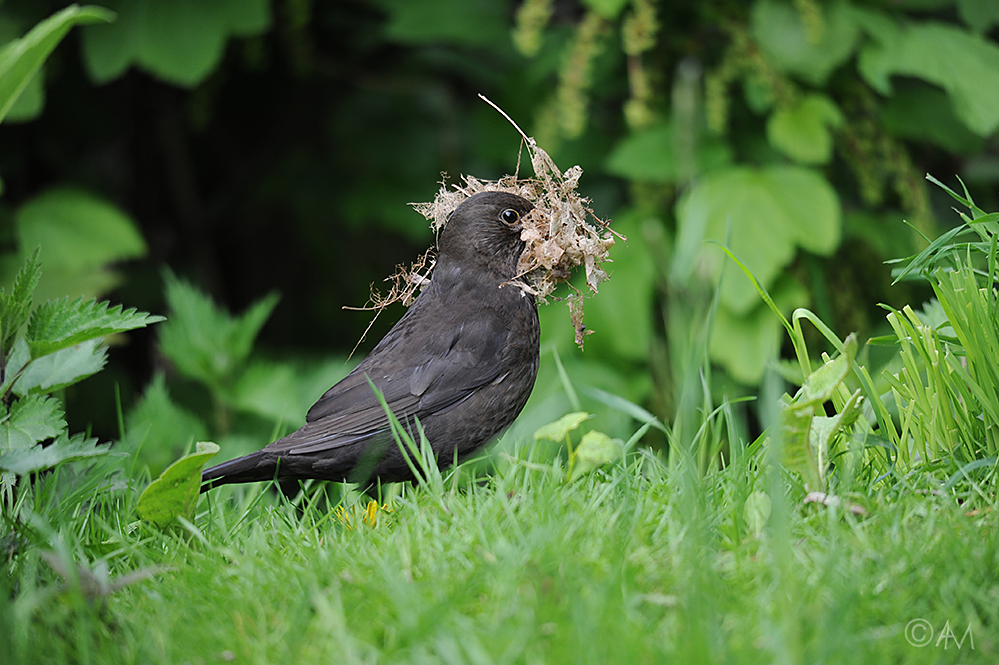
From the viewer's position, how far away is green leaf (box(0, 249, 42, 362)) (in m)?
1.93

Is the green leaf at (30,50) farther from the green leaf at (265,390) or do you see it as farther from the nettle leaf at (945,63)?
the nettle leaf at (945,63)

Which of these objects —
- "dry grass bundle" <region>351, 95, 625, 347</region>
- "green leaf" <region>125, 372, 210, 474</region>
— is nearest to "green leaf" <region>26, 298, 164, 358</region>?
"dry grass bundle" <region>351, 95, 625, 347</region>

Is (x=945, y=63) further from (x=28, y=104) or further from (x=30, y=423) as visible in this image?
(x=28, y=104)

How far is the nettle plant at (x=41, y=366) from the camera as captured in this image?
6.02 feet

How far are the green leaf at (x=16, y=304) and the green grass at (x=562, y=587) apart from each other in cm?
51

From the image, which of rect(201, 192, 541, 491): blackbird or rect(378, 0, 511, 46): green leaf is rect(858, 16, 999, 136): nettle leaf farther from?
rect(201, 192, 541, 491): blackbird

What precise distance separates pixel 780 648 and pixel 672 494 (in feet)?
2.14

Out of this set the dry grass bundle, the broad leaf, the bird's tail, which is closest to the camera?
the bird's tail

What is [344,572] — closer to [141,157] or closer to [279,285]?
[141,157]

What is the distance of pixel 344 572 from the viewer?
1560mm

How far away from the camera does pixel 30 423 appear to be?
187cm

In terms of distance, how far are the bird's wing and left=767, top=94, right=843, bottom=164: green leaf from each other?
6.04 feet

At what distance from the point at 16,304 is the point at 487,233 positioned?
46.5 inches

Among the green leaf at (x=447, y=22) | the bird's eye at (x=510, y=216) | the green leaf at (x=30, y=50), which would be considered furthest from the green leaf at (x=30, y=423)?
the green leaf at (x=447, y=22)
